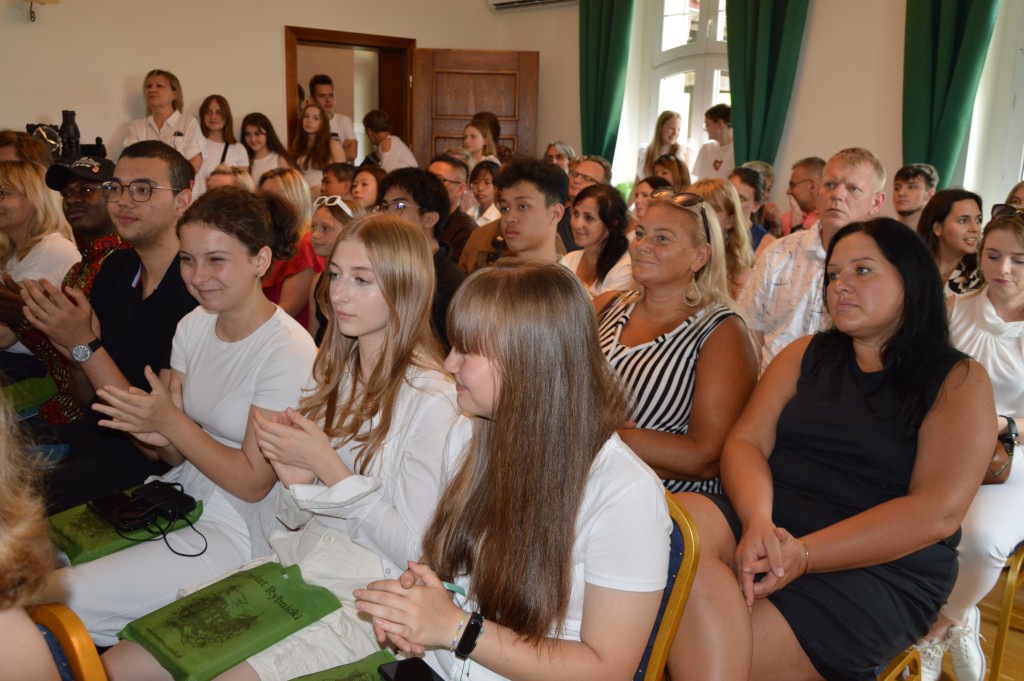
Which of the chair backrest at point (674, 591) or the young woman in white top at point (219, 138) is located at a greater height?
the young woman in white top at point (219, 138)

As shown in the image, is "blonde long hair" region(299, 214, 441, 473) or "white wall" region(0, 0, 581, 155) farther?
"white wall" region(0, 0, 581, 155)

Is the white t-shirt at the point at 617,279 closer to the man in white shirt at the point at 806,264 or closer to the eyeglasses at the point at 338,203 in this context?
the man in white shirt at the point at 806,264

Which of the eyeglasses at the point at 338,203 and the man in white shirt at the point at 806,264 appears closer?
the man in white shirt at the point at 806,264

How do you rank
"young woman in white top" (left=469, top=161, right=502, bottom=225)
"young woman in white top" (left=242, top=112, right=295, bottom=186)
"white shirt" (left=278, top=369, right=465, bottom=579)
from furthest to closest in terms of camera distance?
"young woman in white top" (left=242, top=112, right=295, bottom=186), "young woman in white top" (left=469, top=161, right=502, bottom=225), "white shirt" (left=278, top=369, right=465, bottom=579)

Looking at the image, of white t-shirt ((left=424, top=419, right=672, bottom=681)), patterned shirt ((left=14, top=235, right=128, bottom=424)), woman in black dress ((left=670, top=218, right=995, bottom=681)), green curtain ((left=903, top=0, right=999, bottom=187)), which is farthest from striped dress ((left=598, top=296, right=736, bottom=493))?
green curtain ((left=903, top=0, right=999, bottom=187))

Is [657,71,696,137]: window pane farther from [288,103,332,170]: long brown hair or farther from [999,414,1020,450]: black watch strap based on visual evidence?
[999,414,1020,450]: black watch strap

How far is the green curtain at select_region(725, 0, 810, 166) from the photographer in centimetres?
634

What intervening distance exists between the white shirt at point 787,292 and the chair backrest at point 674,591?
73.4 inches

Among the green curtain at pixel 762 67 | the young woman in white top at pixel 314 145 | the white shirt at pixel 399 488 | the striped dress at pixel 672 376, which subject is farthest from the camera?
the young woman in white top at pixel 314 145

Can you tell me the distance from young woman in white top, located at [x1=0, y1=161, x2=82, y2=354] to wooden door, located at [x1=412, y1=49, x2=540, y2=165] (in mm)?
6045

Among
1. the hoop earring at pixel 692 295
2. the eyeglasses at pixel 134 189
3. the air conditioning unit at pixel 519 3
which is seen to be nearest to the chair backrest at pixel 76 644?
the eyeglasses at pixel 134 189

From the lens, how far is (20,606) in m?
0.99

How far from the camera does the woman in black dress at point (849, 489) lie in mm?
1641

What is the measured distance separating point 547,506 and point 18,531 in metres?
0.71
